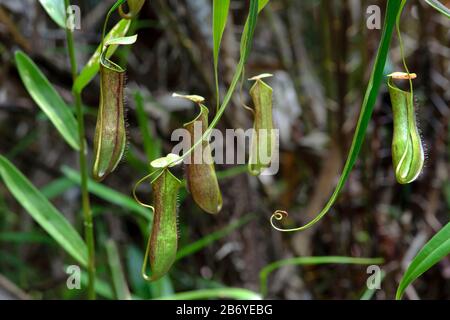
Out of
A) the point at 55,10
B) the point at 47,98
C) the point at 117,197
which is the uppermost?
the point at 55,10

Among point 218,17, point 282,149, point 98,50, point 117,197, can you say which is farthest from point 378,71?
point 282,149

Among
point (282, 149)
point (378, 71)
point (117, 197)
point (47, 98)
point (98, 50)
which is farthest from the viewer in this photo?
point (282, 149)

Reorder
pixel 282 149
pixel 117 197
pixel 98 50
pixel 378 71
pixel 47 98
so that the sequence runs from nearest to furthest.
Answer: pixel 378 71
pixel 98 50
pixel 47 98
pixel 117 197
pixel 282 149

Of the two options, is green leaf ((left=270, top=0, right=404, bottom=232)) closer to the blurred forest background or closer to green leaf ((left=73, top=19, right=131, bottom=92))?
green leaf ((left=73, top=19, right=131, bottom=92))

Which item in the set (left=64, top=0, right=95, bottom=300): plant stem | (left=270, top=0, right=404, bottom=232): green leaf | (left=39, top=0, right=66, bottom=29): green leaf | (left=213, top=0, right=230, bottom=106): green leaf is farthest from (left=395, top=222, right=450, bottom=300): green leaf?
(left=39, top=0, right=66, bottom=29): green leaf

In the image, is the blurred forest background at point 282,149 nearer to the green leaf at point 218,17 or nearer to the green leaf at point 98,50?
the green leaf at point 98,50

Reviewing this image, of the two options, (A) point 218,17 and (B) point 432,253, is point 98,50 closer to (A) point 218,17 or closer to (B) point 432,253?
(A) point 218,17

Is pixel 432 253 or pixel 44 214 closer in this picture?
pixel 432 253
